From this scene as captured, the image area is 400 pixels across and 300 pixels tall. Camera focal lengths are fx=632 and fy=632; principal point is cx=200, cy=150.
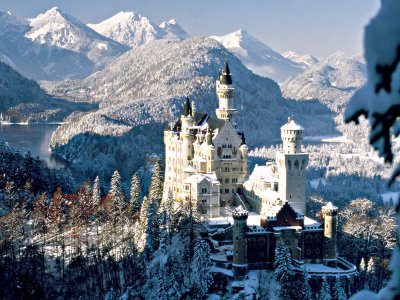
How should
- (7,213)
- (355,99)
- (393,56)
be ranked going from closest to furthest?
(393,56) → (355,99) → (7,213)

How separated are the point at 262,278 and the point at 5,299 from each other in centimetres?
3119

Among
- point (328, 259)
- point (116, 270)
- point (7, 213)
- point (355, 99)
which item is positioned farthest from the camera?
point (7, 213)

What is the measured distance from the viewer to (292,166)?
8594 centimetres

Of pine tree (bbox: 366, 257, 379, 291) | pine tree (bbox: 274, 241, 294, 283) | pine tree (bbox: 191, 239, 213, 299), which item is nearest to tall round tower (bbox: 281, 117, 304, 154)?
pine tree (bbox: 274, 241, 294, 283)

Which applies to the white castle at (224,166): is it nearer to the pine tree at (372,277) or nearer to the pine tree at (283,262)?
the pine tree at (283,262)

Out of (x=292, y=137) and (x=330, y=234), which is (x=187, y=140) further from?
(x=330, y=234)

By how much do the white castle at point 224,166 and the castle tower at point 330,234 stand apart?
660 cm

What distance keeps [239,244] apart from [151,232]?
51.4 feet

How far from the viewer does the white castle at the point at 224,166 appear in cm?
8612

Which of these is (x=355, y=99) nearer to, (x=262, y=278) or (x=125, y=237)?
(x=262, y=278)

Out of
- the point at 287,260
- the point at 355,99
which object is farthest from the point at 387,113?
the point at 287,260

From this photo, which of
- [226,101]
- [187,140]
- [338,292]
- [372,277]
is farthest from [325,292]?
[226,101]

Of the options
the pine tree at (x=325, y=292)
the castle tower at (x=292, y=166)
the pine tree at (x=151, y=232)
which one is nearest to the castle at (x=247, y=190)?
the castle tower at (x=292, y=166)

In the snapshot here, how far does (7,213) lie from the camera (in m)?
106
